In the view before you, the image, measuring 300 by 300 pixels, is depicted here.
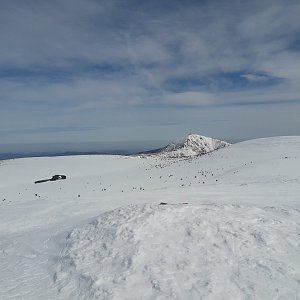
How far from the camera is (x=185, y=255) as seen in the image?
354 inches

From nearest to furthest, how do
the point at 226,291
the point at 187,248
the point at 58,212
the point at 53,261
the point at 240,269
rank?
1. the point at 226,291
2. the point at 240,269
3. the point at 187,248
4. the point at 53,261
5. the point at 58,212

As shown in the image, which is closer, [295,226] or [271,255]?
[271,255]

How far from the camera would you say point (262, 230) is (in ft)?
33.1

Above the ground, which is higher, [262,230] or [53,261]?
[262,230]

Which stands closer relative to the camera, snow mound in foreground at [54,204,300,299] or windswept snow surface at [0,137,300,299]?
snow mound in foreground at [54,204,300,299]

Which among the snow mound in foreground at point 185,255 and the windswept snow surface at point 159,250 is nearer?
the snow mound in foreground at point 185,255

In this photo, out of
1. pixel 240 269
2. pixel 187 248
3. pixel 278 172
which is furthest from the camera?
pixel 278 172

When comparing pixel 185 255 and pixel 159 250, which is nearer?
pixel 185 255

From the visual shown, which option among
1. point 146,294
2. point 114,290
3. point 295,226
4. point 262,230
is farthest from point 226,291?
point 295,226

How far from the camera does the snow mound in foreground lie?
301 inches

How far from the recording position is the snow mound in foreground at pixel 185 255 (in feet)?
25.1

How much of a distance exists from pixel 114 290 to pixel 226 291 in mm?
2530

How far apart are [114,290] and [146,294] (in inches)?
30.6

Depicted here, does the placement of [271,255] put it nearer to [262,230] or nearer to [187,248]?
[262,230]
